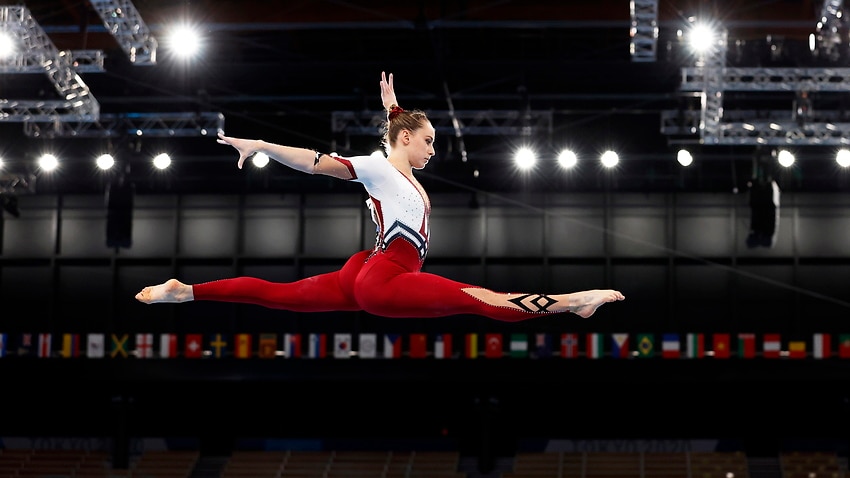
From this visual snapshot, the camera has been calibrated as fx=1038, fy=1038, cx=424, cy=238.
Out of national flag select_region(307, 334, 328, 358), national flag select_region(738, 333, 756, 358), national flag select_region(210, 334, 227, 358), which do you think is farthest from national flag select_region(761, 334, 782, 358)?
national flag select_region(210, 334, 227, 358)

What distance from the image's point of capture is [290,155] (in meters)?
4.70

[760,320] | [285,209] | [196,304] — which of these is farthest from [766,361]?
[196,304]

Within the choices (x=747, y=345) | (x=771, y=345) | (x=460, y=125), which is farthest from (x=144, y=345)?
(x=771, y=345)

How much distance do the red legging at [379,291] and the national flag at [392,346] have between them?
1313 cm

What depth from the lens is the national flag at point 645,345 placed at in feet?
60.3

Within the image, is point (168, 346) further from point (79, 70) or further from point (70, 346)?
point (79, 70)

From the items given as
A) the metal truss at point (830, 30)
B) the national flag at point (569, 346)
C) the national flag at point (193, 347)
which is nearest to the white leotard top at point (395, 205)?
the metal truss at point (830, 30)

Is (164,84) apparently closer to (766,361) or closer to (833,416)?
(766,361)

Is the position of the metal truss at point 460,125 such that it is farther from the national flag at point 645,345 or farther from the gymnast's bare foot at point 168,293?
the gymnast's bare foot at point 168,293

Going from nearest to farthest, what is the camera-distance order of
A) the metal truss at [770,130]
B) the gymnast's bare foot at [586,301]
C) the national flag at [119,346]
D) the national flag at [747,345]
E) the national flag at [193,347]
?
the gymnast's bare foot at [586,301] < the metal truss at [770,130] < the national flag at [747,345] < the national flag at [193,347] < the national flag at [119,346]

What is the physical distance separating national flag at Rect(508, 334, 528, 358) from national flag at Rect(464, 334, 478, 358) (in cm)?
65

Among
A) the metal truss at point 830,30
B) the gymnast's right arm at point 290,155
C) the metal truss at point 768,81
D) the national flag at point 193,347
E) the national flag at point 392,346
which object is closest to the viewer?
the gymnast's right arm at point 290,155

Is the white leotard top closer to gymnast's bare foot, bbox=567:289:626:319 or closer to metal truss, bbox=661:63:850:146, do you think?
gymnast's bare foot, bbox=567:289:626:319

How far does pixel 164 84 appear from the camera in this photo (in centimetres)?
1434
